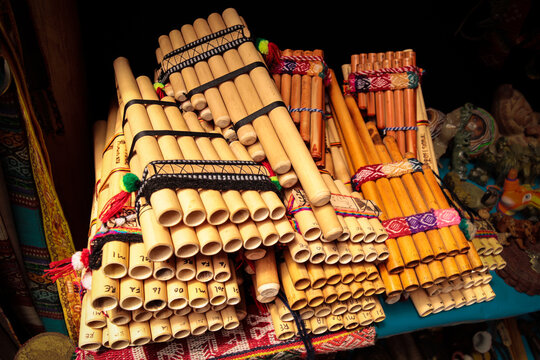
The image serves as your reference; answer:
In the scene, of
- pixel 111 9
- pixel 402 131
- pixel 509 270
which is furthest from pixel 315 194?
pixel 111 9

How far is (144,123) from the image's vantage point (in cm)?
112

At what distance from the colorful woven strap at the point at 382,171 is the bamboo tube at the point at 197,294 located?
782 mm

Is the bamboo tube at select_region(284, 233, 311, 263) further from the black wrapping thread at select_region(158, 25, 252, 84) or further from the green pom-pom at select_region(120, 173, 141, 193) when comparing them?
the black wrapping thread at select_region(158, 25, 252, 84)

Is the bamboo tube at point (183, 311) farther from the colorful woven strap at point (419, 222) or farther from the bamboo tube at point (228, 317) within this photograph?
the colorful woven strap at point (419, 222)

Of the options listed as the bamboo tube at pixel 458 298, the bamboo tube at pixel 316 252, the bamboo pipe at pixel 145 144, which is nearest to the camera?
the bamboo pipe at pixel 145 144

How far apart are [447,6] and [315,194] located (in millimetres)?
1868

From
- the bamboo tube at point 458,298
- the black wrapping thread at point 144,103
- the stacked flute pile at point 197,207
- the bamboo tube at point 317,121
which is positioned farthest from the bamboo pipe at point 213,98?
the bamboo tube at point 458,298

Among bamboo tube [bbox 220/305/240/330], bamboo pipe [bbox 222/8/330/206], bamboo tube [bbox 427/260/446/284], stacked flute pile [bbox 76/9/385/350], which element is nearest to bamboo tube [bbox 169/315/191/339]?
stacked flute pile [bbox 76/9/385/350]

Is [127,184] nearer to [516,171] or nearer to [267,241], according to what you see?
[267,241]

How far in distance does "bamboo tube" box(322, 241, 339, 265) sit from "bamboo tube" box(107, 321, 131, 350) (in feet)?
2.13

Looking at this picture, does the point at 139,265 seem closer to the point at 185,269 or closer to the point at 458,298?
the point at 185,269

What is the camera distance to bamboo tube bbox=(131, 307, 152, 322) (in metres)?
1.00

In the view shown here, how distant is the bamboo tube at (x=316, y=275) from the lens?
1118 mm

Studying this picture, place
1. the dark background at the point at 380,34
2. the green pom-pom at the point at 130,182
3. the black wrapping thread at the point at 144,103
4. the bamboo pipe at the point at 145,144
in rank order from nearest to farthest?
the bamboo pipe at the point at 145,144 → the green pom-pom at the point at 130,182 → the black wrapping thread at the point at 144,103 → the dark background at the point at 380,34
